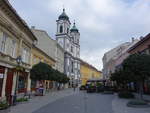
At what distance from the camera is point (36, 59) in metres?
28.3

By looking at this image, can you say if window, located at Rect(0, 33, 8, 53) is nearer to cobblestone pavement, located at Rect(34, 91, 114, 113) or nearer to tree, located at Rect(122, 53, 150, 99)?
cobblestone pavement, located at Rect(34, 91, 114, 113)

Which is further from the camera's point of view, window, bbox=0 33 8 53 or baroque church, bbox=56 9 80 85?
baroque church, bbox=56 9 80 85

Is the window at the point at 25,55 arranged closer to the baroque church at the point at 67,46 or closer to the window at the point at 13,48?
the window at the point at 13,48

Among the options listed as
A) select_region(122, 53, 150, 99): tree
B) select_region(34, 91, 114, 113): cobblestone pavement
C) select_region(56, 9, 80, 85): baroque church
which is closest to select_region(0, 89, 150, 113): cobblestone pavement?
select_region(34, 91, 114, 113): cobblestone pavement

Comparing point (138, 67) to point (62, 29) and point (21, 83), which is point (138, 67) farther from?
point (62, 29)

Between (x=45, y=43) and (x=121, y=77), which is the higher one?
(x=45, y=43)

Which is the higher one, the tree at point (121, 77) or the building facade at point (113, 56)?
the building facade at point (113, 56)

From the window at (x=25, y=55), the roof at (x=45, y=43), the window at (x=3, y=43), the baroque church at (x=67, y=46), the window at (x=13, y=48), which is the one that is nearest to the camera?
the window at (x=3, y=43)

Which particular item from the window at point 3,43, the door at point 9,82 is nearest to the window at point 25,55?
the door at point 9,82

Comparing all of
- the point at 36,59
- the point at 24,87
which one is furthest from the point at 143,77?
the point at 36,59

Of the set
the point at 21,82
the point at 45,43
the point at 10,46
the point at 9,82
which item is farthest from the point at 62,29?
the point at 9,82

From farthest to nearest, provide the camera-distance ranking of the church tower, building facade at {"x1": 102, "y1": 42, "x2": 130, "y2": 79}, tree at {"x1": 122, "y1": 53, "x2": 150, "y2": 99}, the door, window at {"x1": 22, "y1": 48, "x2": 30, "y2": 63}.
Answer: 1. the church tower
2. building facade at {"x1": 102, "y1": 42, "x2": 130, "y2": 79}
3. window at {"x1": 22, "y1": 48, "x2": 30, "y2": 63}
4. the door
5. tree at {"x1": 122, "y1": 53, "x2": 150, "y2": 99}

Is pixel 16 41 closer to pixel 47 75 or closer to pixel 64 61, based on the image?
pixel 47 75

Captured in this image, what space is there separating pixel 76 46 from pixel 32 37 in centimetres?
4896
